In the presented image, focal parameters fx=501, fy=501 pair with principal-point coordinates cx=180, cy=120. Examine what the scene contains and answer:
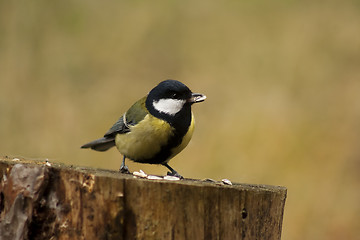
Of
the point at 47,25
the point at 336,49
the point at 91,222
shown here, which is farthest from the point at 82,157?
the point at 91,222

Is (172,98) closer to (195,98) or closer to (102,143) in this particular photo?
(195,98)

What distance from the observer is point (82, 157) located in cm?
466

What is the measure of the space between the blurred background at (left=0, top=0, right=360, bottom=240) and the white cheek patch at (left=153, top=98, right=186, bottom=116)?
203 centimetres

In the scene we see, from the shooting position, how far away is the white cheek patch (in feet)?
8.00

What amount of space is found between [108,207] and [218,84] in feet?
11.5

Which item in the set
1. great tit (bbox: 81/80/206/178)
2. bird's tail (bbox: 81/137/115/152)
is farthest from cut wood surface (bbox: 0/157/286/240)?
bird's tail (bbox: 81/137/115/152)

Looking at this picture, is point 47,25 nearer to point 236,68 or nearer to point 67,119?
point 67,119

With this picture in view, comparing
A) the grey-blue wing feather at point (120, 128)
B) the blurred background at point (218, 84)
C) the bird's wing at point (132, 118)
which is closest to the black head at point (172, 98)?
the bird's wing at point (132, 118)

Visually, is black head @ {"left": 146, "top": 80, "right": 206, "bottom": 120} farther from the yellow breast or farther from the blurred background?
the blurred background

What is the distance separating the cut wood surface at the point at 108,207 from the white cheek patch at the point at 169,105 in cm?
83

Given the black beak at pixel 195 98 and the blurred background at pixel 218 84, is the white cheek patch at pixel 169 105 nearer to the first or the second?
the black beak at pixel 195 98

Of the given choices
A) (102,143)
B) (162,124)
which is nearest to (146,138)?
(162,124)

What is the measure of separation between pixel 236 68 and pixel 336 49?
3.26 ft

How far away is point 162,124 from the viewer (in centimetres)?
246
